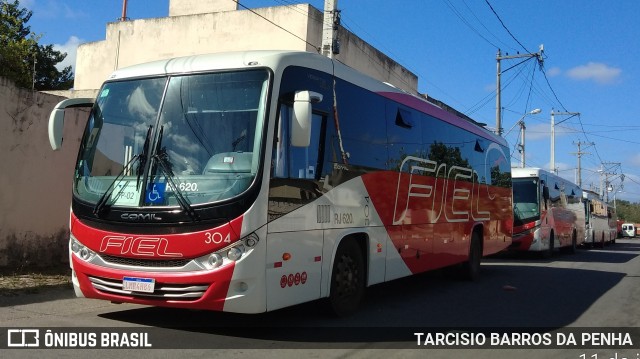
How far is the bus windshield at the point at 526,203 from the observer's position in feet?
61.0

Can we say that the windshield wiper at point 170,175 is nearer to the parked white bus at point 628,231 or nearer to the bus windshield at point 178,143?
the bus windshield at point 178,143

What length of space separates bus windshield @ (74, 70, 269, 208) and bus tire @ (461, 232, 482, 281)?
744cm

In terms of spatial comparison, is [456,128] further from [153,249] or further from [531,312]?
[153,249]

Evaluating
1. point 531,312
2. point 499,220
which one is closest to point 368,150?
point 531,312

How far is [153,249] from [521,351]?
13.8 ft

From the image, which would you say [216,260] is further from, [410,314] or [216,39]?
[216,39]

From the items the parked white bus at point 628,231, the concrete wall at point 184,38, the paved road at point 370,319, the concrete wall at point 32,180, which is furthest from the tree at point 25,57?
the parked white bus at point 628,231

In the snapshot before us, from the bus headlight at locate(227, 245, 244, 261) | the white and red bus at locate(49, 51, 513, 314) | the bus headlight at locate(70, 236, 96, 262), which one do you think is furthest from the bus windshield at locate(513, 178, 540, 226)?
the bus headlight at locate(70, 236, 96, 262)

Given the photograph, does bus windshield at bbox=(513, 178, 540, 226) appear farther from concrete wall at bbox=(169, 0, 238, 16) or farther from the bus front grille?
the bus front grille

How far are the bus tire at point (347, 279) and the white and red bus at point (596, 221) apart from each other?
23655 millimetres

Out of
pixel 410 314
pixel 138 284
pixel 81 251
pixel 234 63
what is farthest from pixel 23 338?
pixel 410 314

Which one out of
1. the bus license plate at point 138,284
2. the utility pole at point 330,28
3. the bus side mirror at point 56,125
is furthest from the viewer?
the utility pole at point 330,28

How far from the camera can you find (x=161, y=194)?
5.56m

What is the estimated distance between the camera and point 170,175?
5582 mm
